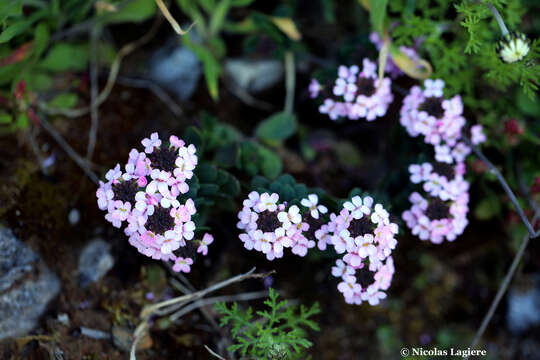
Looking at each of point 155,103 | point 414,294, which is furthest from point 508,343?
point 155,103

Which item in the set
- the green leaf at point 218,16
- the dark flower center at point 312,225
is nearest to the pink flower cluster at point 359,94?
the dark flower center at point 312,225

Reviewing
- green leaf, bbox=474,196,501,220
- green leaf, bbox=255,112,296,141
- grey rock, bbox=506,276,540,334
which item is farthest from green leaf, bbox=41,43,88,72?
grey rock, bbox=506,276,540,334

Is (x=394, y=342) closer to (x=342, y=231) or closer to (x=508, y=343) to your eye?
(x=508, y=343)

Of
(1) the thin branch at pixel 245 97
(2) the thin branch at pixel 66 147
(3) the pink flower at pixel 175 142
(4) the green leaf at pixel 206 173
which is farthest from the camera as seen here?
(1) the thin branch at pixel 245 97

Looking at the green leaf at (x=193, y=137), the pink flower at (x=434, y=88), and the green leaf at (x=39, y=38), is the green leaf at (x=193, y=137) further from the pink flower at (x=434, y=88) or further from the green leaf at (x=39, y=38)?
the pink flower at (x=434, y=88)

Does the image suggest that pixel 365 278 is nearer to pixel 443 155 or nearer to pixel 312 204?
pixel 312 204

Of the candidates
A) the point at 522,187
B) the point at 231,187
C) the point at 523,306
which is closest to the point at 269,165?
the point at 231,187

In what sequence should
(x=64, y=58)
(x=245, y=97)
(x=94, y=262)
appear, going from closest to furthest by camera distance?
(x=94, y=262) → (x=64, y=58) → (x=245, y=97)
